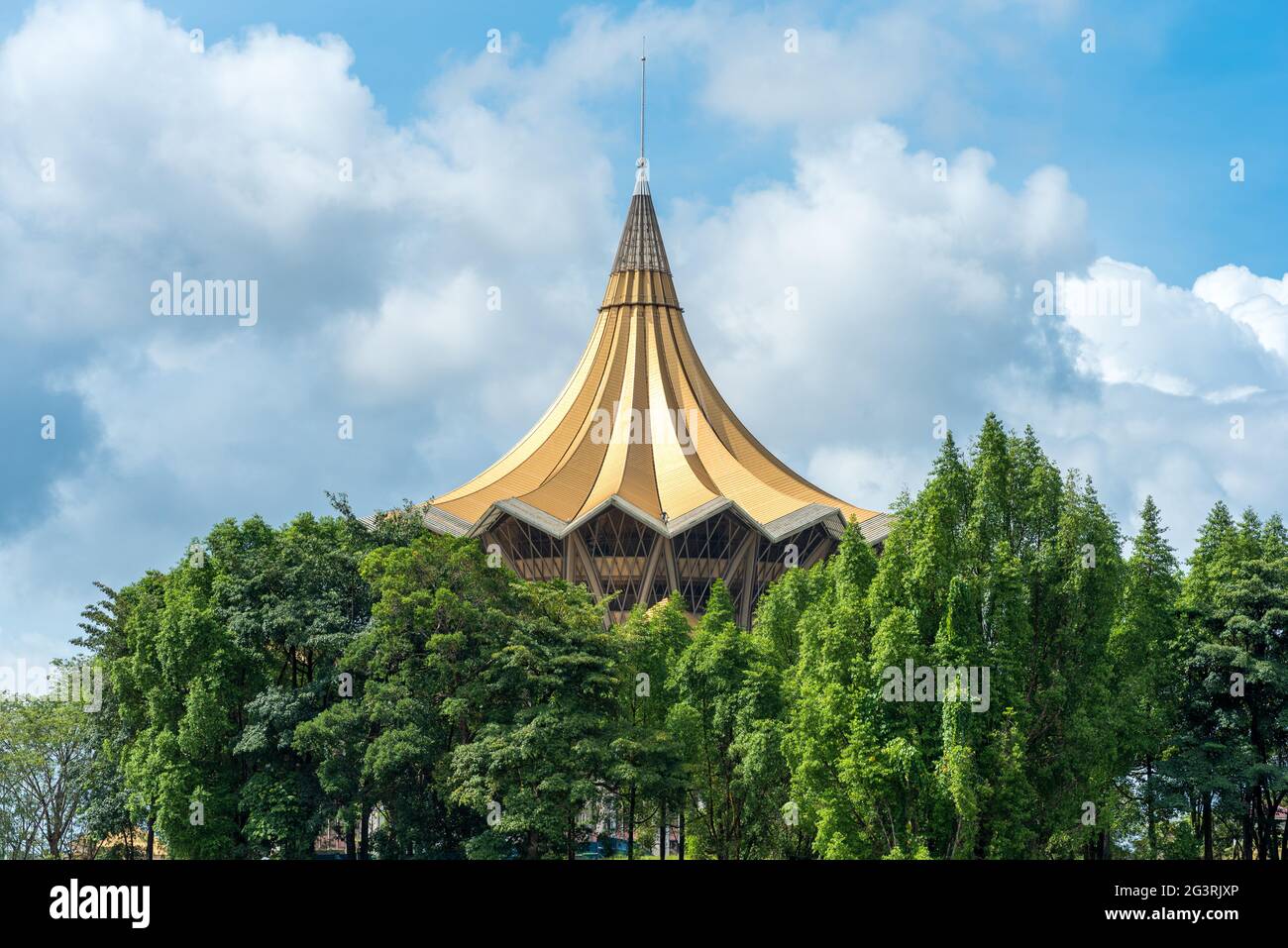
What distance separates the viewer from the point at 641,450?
181ft

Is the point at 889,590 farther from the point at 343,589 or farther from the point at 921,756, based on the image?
the point at 343,589

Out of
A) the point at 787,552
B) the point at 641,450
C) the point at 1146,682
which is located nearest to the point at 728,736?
the point at 1146,682

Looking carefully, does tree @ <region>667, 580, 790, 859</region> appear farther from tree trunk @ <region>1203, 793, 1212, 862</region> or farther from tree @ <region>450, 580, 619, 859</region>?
tree trunk @ <region>1203, 793, 1212, 862</region>

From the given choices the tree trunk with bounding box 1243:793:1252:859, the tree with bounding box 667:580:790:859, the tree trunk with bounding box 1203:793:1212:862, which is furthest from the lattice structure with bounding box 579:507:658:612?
the tree trunk with bounding box 1243:793:1252:859

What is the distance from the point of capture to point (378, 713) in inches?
1029

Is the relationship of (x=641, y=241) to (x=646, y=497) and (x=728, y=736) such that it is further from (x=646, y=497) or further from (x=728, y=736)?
(x=728, y=736)

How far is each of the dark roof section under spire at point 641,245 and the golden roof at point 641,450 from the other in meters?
0.04

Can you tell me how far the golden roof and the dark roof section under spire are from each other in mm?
37

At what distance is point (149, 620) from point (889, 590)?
46.5 ft

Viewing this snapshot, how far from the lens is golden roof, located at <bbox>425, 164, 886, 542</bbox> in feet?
165

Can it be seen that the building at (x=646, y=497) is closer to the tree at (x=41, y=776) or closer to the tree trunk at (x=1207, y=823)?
the tree at (x=41, y=776)

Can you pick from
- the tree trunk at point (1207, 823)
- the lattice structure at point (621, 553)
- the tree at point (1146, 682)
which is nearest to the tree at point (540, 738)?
the tree at point (1146, 682)

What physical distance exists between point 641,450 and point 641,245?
30.5 ft
